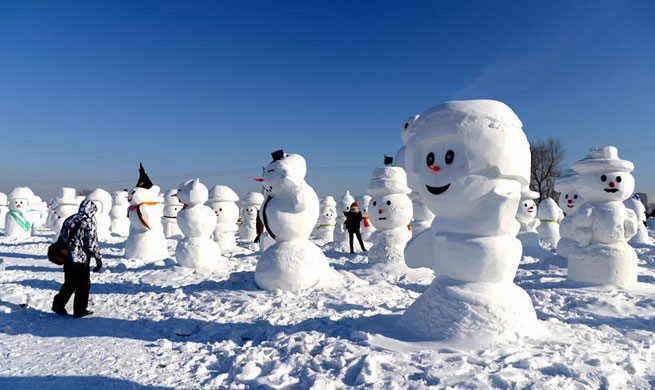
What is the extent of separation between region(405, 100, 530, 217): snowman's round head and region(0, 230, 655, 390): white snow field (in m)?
1.36

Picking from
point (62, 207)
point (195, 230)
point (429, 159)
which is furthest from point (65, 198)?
point (429, 159)

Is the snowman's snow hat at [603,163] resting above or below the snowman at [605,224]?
above

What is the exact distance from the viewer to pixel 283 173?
21.6 feet

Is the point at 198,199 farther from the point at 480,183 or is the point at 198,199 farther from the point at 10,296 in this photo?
the point at 480,183

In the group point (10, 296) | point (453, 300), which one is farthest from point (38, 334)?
point (453, 300)

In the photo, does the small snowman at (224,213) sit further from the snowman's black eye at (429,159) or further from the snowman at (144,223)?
the snowman's black eye at (429,159)

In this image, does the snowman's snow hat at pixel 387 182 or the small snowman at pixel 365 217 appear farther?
the small snowman at pixel 365 217

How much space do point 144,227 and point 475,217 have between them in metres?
8.60

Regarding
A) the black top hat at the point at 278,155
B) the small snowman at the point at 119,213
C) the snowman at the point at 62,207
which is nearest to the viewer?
the black top hat at the point at 278,155

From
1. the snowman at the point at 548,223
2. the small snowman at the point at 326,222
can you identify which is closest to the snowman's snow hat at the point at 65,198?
the small snowman at the point at 326,222

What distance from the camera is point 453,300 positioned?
382 centimetres

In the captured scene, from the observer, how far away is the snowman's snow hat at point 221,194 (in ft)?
41.9

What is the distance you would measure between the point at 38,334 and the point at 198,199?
4.73m

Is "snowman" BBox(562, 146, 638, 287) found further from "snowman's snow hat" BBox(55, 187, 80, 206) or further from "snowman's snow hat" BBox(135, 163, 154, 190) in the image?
"snowman's snow hat" BBox(55, 187, 80, 206)
